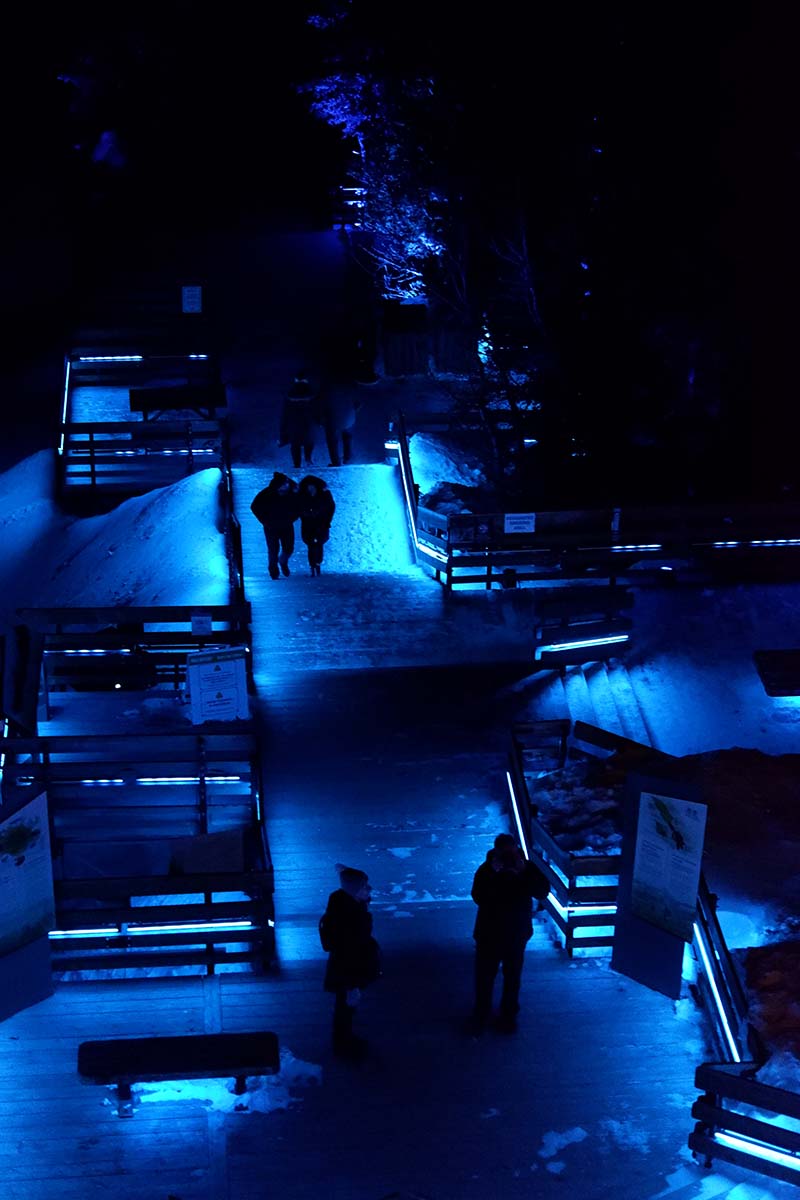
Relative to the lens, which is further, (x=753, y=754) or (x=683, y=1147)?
(x=753, y=754)

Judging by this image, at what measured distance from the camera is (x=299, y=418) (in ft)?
63.1

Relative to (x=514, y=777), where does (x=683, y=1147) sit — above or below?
below

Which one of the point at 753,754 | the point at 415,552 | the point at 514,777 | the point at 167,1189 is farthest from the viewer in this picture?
the point at 415,552

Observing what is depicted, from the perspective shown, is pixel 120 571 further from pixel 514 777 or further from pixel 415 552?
pixel 514 777

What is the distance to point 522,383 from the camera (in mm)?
21516

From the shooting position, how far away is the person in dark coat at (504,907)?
9594 mm

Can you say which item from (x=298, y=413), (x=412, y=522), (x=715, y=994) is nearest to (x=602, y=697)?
(x=412, y=522)

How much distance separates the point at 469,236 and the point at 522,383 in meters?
2.55

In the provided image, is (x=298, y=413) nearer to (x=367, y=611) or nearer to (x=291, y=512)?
(x=291, y=512)

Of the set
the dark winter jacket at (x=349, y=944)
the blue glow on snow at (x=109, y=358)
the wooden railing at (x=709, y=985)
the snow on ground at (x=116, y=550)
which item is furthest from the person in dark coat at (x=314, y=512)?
the dark winter jacket at (x=349, y=944)

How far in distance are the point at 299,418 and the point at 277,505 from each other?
2.61 metres

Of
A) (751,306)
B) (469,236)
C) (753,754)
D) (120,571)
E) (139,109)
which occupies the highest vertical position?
(139,109)

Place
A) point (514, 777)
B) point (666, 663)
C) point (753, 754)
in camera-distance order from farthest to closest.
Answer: point (666, 663) → point (753, 754) → point (514, 777)

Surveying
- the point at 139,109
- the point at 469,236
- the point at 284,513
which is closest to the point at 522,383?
the point at 469,236
